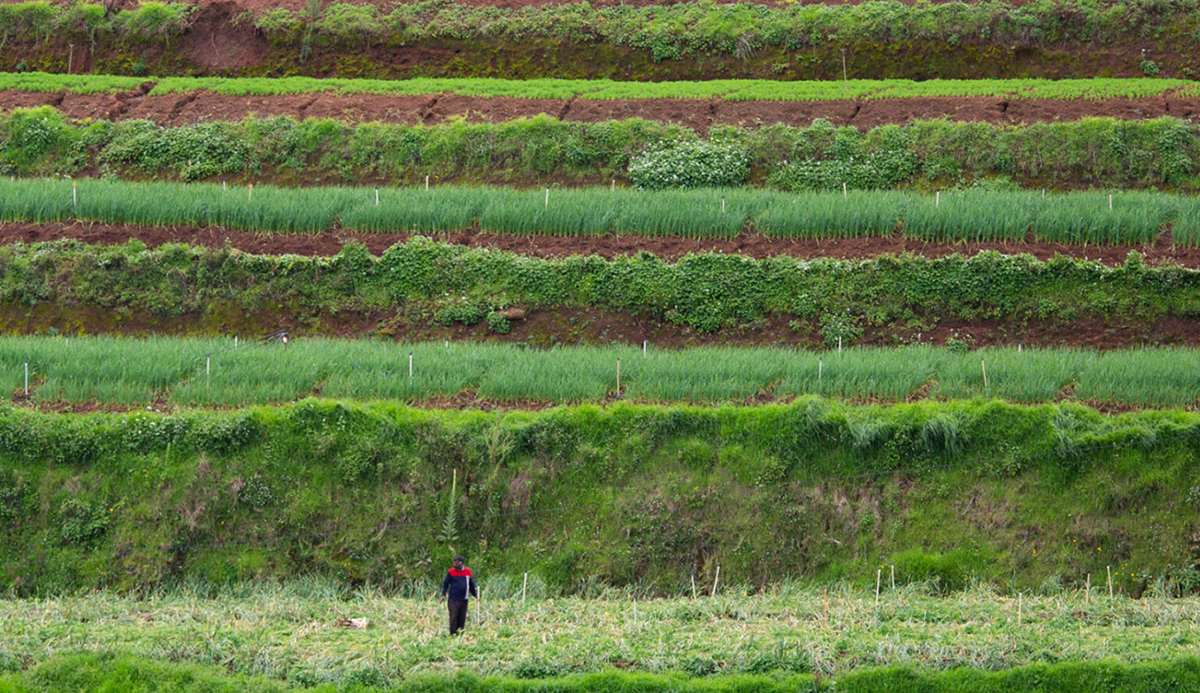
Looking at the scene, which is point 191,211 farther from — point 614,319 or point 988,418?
point 988,418

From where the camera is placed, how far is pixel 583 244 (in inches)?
935

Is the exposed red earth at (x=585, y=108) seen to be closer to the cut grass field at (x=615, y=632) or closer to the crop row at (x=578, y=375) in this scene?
the crop row at (x=578, y=375)

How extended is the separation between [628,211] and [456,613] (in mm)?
11642

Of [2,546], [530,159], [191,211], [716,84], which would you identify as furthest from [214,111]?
[2,546]

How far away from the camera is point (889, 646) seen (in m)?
13.9

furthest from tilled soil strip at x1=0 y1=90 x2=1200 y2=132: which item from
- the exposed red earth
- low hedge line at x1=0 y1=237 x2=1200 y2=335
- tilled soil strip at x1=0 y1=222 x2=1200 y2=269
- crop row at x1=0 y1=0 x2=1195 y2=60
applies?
low hedge line at x1=0 y1=237 x2=1200 y2=335

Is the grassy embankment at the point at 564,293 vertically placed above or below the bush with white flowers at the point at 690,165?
below

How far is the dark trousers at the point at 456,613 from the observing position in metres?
14.2

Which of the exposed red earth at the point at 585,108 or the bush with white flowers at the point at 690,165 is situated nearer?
the bush with white flowers at the point at 690,165

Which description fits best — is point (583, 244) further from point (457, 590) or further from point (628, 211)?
point (457, 590)

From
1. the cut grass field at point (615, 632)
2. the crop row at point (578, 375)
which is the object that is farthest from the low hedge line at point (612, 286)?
the cut grass field at point (615, 632)

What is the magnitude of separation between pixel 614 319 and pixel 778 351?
3433 millimetres

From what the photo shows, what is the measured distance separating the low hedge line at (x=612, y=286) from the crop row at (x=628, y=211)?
1.19m

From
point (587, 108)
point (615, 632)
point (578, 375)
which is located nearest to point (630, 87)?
point (587, 108)
